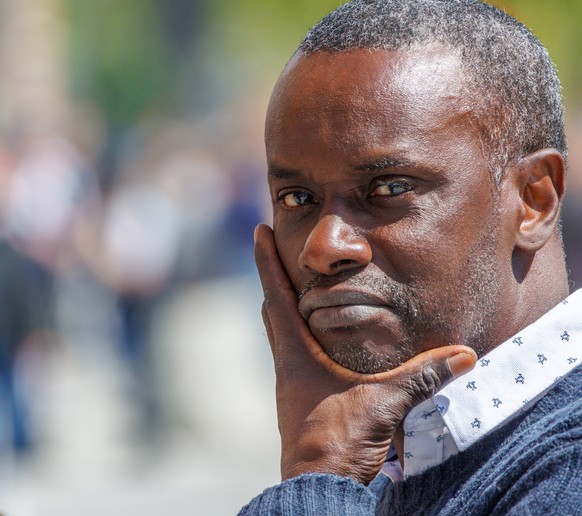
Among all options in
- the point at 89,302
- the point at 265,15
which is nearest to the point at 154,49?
the point at 265,15

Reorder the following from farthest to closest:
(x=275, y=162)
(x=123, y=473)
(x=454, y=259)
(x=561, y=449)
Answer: (x=123, y=473)
(x=275, y=162)
(x=454, y=259)
(x=561, y=449)

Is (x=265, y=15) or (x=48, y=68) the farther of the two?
(x=265, y=15)

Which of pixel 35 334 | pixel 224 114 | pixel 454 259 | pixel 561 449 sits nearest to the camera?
pixel 561 449

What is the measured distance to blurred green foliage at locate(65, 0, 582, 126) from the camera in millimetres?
13695

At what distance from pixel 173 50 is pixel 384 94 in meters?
12.5

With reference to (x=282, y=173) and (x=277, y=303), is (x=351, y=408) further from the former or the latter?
(x=282, y=173)

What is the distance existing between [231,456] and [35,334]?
6.64 feet

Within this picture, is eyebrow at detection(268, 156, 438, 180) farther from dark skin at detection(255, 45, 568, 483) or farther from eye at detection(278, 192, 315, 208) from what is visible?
eye at detection(278, 192, 315, 208)

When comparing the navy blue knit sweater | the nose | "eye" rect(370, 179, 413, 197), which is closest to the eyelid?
"eye" rect(370, 179, 413, 197)

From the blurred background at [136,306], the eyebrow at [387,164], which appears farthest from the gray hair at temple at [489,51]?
the blurred background at [136,306]

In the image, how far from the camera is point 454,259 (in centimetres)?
214

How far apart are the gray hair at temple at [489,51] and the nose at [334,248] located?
1.07 feet

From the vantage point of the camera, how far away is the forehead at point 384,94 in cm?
214

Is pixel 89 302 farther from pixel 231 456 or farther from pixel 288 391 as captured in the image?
pixel 288 391
